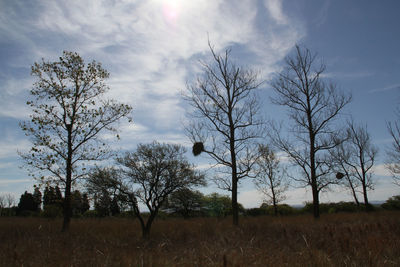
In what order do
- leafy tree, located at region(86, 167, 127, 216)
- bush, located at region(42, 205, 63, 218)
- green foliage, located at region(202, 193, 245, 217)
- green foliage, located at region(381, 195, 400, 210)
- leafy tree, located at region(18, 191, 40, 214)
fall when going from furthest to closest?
leafy tree, located at region(18, 191, 40, 214), green foliage, located at region(202, 193, 245, 217), green foliage, located at region(381, 195, 400, 210), bush, located at region(42, 205, 63, 218), leafy tree, located at region(86, 167, 127, 216)

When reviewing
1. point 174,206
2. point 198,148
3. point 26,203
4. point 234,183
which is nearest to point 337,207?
point 174,206

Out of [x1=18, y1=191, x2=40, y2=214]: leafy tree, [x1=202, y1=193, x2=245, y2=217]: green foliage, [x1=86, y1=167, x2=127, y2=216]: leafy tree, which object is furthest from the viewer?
[x1=18, y1=191, x2=40, y2=214]: leafy tree

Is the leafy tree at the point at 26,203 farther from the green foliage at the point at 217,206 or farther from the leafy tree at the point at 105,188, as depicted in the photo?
the leafy tree at the point at 105,188

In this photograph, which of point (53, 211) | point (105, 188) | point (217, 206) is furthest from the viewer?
point (217, 206)

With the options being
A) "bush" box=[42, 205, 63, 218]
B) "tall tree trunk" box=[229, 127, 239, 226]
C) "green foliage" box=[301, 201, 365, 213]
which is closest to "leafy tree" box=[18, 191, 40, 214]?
"bush" box=[42, 205, 63, 218]

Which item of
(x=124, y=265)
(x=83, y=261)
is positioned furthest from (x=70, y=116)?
(x=124, y=265)

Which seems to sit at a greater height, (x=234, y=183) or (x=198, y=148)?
(x=198, y=148)

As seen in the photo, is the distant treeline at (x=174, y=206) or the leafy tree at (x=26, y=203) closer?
the distant treeline at (x=174, y=206)

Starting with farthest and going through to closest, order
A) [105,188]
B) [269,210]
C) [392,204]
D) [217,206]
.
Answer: [217,206] < [269,210] < [392,204] < [105,188]

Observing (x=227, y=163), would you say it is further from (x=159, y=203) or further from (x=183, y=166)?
(x=159, y=203)

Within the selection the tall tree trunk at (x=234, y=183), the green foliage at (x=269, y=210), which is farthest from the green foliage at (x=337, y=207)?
the tall tree trunk at (x=234, y=183)

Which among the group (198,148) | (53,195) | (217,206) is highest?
(198,148)

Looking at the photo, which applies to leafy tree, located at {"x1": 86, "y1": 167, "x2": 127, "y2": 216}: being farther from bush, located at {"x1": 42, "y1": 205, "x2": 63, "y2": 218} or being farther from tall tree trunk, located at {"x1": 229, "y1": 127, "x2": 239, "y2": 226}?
bush, located at {"x1": 42, "y1": 205, "x2": 63, "y2": 218}

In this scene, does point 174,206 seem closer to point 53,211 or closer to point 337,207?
point 53,211
